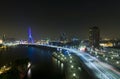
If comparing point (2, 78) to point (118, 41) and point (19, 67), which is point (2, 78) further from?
point (118, 41)

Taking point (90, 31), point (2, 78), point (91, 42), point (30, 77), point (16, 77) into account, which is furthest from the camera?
point (90, 31)

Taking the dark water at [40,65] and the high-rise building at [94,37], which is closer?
the dark water at [40,65]

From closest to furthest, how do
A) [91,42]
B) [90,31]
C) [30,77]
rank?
[30,77] → [91,42] → [90,31]

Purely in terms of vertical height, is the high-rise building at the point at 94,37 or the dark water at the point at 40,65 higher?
the high-rise building at the point at 94,37

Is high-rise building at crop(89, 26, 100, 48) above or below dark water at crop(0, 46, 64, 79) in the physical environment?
above

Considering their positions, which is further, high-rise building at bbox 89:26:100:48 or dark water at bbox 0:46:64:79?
high-rise building at bbox 89:26:100:48

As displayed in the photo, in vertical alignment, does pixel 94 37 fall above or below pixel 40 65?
above

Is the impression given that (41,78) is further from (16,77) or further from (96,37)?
(96,37)

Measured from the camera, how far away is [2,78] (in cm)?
3362

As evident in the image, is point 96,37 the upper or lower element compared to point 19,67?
upper

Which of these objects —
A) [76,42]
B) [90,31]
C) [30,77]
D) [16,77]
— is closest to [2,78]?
[16,77]

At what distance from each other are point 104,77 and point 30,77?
14.1 metres

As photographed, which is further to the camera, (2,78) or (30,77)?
(30,77)

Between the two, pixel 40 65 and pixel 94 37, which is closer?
pixel 40 65
